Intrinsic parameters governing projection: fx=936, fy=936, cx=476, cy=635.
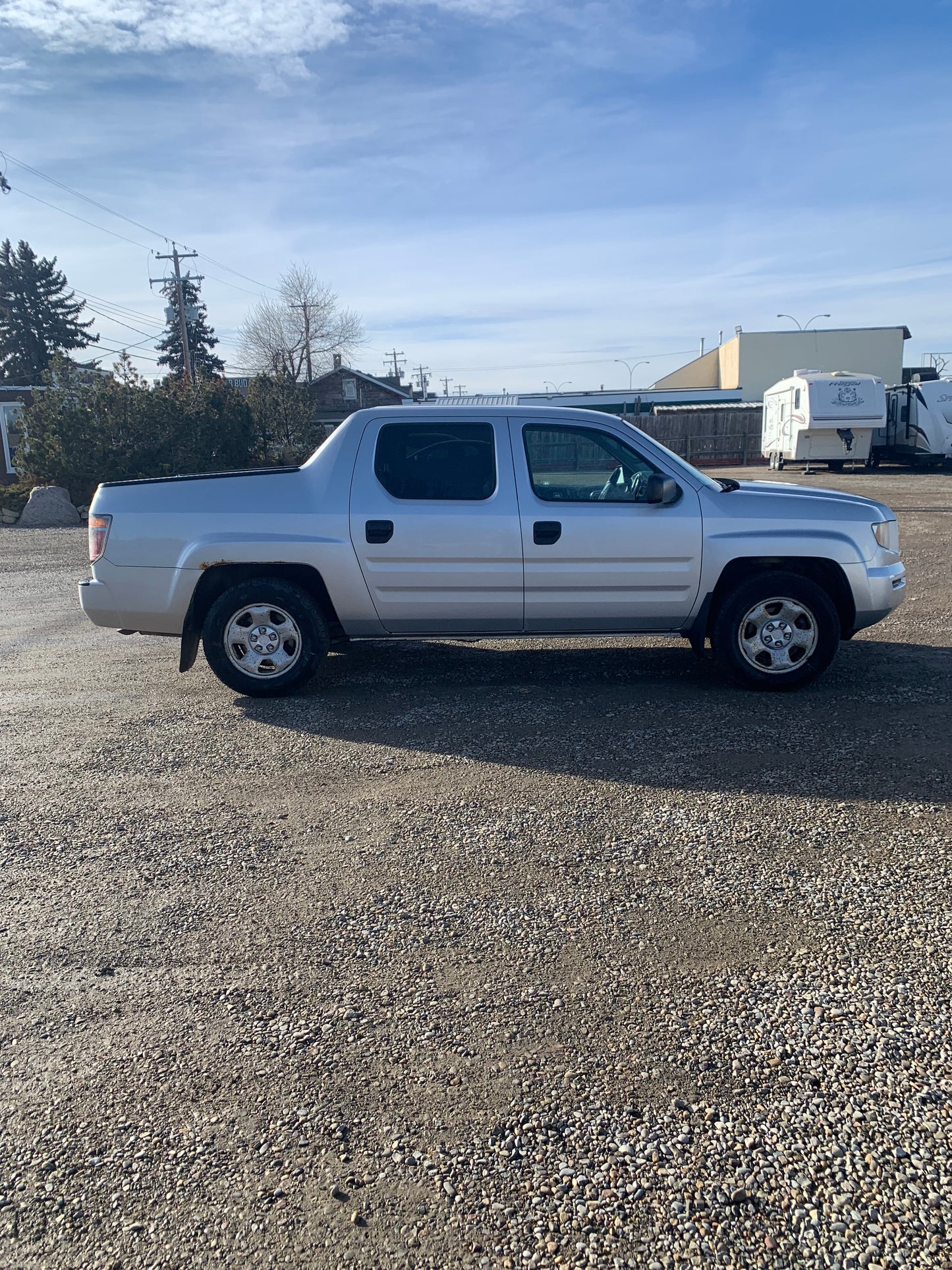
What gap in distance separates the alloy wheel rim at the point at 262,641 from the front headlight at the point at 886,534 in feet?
13.2

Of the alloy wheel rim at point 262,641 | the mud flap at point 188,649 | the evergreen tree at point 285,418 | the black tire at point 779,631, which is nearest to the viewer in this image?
the black tire at point 779,631

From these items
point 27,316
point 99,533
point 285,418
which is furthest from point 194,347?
point 99,533

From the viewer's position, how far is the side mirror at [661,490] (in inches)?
242

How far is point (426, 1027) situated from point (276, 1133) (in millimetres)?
573

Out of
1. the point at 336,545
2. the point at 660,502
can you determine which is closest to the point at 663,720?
the point at 660,502

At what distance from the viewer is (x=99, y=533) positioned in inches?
252

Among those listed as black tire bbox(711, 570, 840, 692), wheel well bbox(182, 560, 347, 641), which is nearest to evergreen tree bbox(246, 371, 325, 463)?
wheel well bbox(182, 560, 347, 641)

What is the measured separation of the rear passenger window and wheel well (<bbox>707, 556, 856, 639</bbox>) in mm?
1725

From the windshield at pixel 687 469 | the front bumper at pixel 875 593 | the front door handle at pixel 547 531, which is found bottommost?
the front bumper at pixel 875 593

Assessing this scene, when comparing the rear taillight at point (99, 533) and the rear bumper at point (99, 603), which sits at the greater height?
the rear taillight at point (99, 533)

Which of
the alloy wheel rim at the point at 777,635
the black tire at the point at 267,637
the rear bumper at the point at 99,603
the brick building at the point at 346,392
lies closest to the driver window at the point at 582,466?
the alloy wheel rim at the point at 777,635

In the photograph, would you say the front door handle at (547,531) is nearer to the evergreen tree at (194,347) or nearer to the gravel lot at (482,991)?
the gravel lot at (482,991)

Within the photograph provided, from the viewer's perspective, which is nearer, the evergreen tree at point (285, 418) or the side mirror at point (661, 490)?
the side mirror at point (661, 490)

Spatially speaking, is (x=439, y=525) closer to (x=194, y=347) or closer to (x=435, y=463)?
(x=435, y=463)
